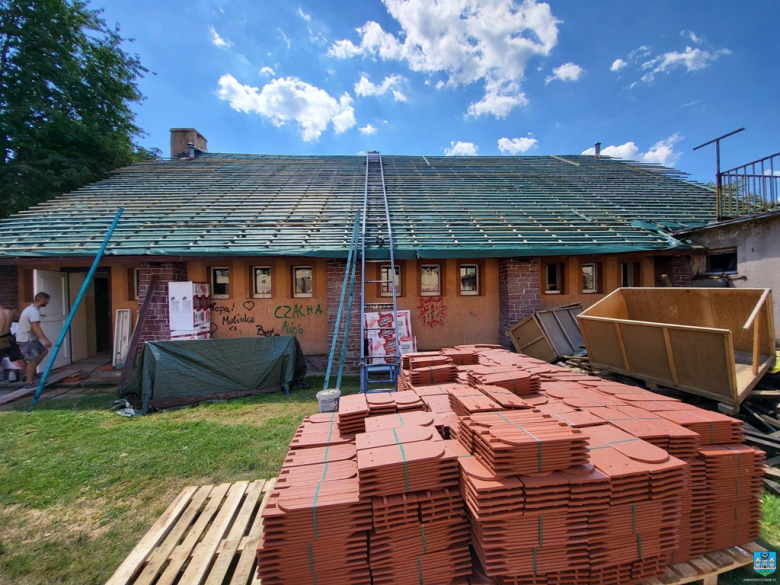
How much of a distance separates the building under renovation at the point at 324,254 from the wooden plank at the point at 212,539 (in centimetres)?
471

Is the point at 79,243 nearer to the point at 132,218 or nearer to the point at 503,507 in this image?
the point at 132,218

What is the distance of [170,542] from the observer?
9.31 feet

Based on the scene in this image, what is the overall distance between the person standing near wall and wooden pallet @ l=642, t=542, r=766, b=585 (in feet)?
37.0

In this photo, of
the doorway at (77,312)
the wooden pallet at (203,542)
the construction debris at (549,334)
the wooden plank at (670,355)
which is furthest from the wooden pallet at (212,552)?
the doorway at (77,312)

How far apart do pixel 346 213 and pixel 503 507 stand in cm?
830

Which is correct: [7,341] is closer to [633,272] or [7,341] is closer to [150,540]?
[150,540]

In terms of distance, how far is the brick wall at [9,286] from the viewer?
27.8ft

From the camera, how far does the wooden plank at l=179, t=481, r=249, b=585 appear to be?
2.50m

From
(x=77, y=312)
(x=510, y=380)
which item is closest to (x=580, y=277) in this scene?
(x=510, y=380)

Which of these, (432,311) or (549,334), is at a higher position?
(432,311)

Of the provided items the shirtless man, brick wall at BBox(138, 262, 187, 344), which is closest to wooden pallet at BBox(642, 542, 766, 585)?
brick wall at BBox(138, 262, 187, 344)

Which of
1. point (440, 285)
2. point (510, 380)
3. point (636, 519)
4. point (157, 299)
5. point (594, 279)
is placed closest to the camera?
point (636, 519)

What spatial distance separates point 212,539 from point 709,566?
4192 millimetres

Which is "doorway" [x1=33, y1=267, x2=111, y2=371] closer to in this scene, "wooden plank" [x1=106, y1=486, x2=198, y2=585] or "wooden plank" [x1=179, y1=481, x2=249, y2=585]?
"wooden plank" [x1=106, y1=486, x2=198, y2=585]
